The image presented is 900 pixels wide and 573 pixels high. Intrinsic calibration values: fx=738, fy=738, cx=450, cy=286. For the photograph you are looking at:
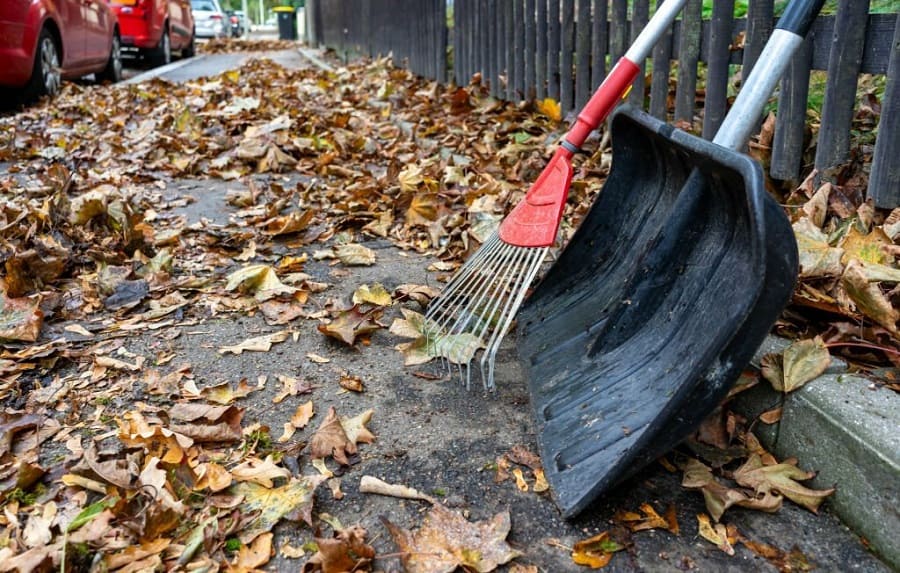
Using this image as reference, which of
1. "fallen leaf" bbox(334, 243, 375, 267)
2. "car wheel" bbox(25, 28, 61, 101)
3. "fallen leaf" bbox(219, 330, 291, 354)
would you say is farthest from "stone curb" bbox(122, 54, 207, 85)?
"fallen leaf" bbox(219, 330, 291, 354)

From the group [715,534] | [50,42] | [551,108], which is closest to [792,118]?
[715,534]

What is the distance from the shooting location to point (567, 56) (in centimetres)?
380

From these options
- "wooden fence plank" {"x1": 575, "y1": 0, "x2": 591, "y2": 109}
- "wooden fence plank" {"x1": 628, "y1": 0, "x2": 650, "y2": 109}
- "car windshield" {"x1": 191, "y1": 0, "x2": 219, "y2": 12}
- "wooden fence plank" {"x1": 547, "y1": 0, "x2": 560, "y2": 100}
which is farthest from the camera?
"car windshield" {"x1": 191, "y1": 0, "x2": 219, "y2": 12}

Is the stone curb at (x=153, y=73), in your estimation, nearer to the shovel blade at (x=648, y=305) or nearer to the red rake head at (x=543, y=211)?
the red rake head at (x=543, y=211)

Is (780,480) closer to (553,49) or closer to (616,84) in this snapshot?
(616,84)

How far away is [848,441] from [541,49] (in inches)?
124

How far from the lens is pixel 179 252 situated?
9.14 feet

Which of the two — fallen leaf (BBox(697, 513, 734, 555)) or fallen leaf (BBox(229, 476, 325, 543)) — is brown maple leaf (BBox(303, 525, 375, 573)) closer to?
fallen leaf (BBox(229, 476, 325, 543))

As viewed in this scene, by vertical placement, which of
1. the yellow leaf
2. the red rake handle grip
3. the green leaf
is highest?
the red rake handle grip

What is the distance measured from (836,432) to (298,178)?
10.2ft

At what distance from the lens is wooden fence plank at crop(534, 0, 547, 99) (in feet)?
13.2

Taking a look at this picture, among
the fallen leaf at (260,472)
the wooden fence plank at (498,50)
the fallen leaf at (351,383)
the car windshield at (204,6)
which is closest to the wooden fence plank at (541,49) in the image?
the wooden fence plank at (498,50)

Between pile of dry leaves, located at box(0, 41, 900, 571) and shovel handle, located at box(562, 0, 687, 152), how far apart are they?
588mm

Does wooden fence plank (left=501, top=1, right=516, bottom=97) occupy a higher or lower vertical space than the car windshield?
lower
